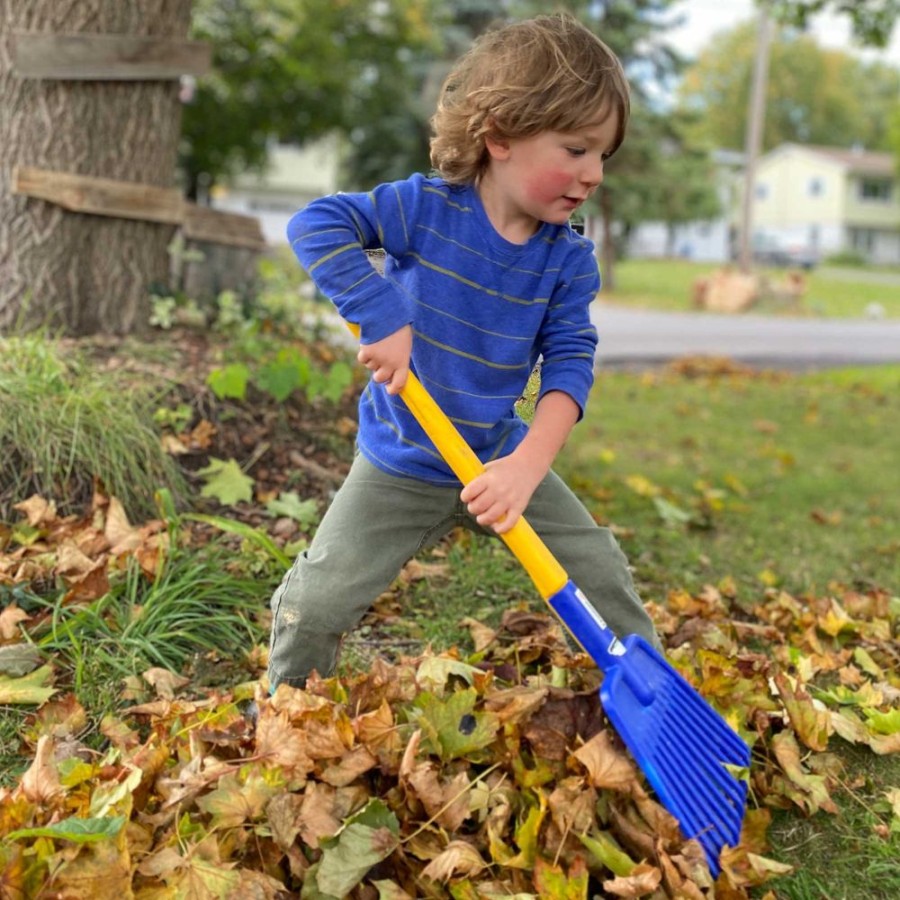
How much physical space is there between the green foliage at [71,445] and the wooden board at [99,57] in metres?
1.15

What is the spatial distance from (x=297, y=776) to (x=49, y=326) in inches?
97.7

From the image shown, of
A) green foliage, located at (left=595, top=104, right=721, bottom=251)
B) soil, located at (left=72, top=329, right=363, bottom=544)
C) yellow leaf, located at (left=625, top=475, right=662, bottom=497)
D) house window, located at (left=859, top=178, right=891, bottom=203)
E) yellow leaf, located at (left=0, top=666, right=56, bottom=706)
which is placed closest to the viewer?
yellow leaf, located at (left=0, top=666, right=56, bottom=706)

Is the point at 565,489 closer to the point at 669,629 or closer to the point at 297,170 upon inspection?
the point at 669,629

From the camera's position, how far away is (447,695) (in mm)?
2023

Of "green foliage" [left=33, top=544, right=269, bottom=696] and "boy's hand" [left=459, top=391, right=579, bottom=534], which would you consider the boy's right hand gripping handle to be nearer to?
"boy's hand" [left=459, top=391, right=579, bottom=534]

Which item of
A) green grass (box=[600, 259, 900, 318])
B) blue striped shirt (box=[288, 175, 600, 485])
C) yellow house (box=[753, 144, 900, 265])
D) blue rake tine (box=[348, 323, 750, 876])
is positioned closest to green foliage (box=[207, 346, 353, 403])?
blue striped shirt (box=[288, 175, 600, 485])

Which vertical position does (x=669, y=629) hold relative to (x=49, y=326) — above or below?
below

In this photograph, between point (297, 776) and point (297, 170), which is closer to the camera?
point (297, 776)

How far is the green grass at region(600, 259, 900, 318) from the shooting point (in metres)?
21.3

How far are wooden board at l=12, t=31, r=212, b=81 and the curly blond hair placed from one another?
7.14ft

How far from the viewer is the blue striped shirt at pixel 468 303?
1.95 meters

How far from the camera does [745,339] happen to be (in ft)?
46.0

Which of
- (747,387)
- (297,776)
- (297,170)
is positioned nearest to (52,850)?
(297,776)

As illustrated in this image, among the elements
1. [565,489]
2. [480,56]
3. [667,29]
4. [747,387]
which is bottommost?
[747,387]
